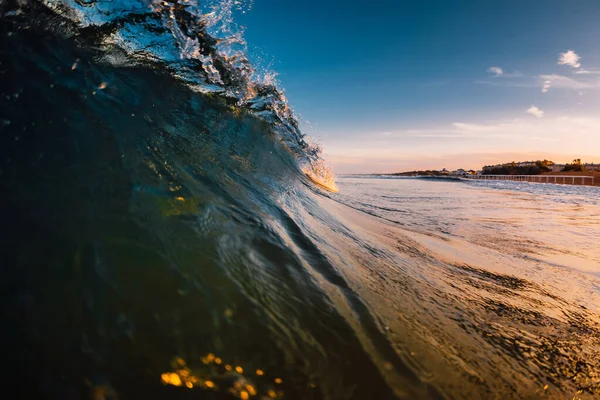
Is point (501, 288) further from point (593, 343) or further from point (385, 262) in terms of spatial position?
point (385, 262)

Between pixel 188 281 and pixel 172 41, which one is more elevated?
pixel 172 41

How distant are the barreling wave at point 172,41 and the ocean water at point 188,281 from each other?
0.10 ft

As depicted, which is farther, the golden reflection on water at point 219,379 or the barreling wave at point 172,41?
the barreling wave at point 172,41

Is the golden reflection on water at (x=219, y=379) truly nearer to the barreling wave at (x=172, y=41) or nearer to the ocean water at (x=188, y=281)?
the ocean water at (x=188, y=281)

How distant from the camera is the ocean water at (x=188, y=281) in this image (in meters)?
1.11

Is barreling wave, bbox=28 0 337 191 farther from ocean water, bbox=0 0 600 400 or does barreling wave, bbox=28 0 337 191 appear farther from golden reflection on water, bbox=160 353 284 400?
golden reflection on water, bbox=160 353 284 400

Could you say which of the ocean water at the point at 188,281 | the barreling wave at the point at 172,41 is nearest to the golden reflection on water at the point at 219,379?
the ocean water at the point at 188,281

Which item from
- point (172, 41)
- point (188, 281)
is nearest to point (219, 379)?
point (188, 281)

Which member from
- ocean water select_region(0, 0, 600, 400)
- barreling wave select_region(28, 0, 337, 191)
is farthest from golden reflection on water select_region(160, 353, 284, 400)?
barreling wave select_region(28, 0, 337, 191)

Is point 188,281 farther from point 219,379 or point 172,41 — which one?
point 172,41

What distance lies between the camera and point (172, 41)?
367cm

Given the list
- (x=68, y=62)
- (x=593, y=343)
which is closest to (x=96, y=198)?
(x=68, y=62)

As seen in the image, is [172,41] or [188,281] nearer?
[188,281]

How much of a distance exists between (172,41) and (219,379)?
380 cm
